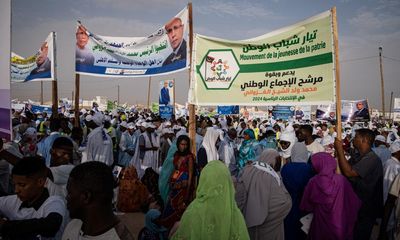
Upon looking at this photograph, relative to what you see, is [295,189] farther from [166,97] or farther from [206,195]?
[166,97]

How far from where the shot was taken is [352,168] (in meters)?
3.92

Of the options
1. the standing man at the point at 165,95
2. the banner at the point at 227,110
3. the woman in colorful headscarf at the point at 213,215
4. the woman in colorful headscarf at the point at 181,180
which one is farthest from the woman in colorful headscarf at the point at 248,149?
the banner at the point at 227,110

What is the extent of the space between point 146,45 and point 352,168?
435cm

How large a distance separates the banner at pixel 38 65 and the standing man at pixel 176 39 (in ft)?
13.5

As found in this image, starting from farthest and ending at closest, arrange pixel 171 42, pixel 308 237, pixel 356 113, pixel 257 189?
pixel 356 113
pixel 171 42
pixel 308 237
pixel 257 189

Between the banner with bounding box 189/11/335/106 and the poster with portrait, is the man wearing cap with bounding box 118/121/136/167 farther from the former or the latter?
the poster with portrait

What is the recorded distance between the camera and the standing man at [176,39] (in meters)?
5.57

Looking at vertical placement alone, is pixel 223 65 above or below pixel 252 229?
above

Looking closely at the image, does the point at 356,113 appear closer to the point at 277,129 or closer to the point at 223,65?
the point at 277,129

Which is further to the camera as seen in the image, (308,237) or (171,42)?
(171,42)

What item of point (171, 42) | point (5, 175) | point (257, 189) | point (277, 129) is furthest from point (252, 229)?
point (277, 129)

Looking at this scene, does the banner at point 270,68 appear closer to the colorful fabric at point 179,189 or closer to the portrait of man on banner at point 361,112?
the colorful fabric at point 179,189

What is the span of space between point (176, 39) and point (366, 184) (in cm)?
372

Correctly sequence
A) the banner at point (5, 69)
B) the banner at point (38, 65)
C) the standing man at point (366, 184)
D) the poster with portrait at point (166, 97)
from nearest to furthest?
the banner at point (5, 69) < the standing man at point (366, 184) < the banner at point (38, 65) < the poster with portrait at point (166, 97)
